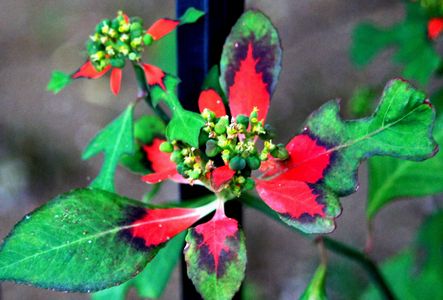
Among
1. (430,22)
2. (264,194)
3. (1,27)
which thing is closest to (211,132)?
(264,194)

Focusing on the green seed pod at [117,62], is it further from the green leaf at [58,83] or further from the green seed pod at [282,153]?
the green seed pod at [282,153]

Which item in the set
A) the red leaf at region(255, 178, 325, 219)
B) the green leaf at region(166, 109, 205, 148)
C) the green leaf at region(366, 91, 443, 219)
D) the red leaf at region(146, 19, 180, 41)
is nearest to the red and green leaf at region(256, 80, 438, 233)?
the red leaf at region(255, 178, 325, 219)

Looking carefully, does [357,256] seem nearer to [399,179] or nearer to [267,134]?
[399,179]

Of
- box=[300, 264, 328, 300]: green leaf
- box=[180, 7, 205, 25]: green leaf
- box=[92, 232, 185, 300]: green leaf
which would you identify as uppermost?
box=[180, 7, 205, 25]: green leaf

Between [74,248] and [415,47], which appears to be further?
[415,47]

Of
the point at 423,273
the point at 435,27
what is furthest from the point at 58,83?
the point at 423,273

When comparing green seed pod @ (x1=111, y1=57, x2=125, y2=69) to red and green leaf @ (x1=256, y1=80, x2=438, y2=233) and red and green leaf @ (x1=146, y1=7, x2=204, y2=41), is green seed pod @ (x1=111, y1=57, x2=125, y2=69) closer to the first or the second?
red and green leaf @ (x1=146, y1=7, x2=204, y2=41)

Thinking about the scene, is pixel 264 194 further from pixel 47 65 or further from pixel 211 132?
pixel 47 65
